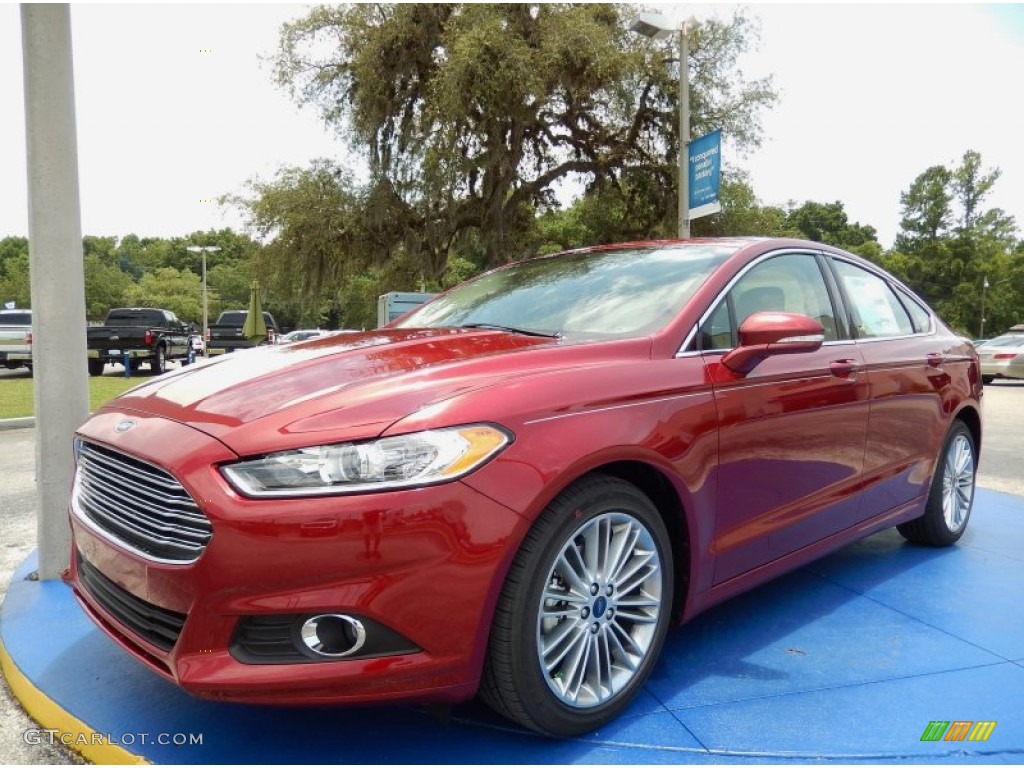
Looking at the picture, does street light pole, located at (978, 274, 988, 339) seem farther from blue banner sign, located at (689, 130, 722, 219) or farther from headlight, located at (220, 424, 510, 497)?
headlight, located at (220, 424, 510, 497)

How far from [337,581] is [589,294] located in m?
1.72

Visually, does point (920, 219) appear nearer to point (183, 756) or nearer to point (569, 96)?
point (569, 96)

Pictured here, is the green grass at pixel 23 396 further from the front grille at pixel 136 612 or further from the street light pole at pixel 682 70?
the street light pole at pixel 682 70

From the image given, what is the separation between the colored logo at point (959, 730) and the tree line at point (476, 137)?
1445cm

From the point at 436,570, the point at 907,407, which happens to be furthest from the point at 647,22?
the point at 436,570

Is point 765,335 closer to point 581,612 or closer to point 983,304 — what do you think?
point 581,612

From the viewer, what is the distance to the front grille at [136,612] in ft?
6.57

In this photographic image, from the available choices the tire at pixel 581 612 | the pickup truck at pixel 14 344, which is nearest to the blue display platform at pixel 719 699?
the tire at pixel 581 612

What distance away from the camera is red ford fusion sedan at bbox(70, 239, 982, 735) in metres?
1.88

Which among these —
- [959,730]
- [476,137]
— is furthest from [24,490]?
[476,137]

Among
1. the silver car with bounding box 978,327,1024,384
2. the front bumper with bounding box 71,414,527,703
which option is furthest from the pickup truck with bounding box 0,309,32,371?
the silver car with bounding box 978,327,1024,384

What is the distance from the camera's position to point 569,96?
16906 mm

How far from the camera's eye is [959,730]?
2.36 metres

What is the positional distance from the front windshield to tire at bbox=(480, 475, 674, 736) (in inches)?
28.5
